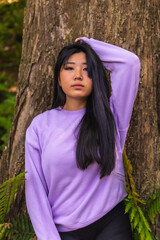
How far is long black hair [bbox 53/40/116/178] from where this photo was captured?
7.65 feet

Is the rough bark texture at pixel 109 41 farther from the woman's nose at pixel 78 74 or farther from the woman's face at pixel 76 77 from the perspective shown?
the woman's nose at pixel 78 74

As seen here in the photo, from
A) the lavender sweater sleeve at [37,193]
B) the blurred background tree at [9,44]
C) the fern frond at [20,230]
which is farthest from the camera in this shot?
the blurred background tree at [9,44]

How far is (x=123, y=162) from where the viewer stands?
2475mm

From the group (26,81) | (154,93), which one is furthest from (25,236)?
(154,93)

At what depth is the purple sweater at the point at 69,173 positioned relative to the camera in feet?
7.68

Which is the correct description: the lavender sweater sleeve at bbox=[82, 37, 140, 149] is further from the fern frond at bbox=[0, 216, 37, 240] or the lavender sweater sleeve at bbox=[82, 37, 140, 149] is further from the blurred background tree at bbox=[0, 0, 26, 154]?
the blurred background tree at bbox=[0, 0, 26, 154]

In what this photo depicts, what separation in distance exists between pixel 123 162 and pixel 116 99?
0.53 m

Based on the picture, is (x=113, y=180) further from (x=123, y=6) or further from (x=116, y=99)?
(x=123, y=6)

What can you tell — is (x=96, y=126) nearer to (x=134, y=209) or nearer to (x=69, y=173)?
(x=69, y=173)

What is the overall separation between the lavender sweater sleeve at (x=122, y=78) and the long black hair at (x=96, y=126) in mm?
77

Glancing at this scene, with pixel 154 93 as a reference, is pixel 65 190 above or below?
below

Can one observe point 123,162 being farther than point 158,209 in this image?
No

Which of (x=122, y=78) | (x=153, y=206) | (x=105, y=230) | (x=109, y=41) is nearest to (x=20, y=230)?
(x=105, y=230)

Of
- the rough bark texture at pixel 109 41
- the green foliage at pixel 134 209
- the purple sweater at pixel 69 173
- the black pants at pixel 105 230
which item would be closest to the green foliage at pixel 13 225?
the rough bark texture at pixel 109 41
